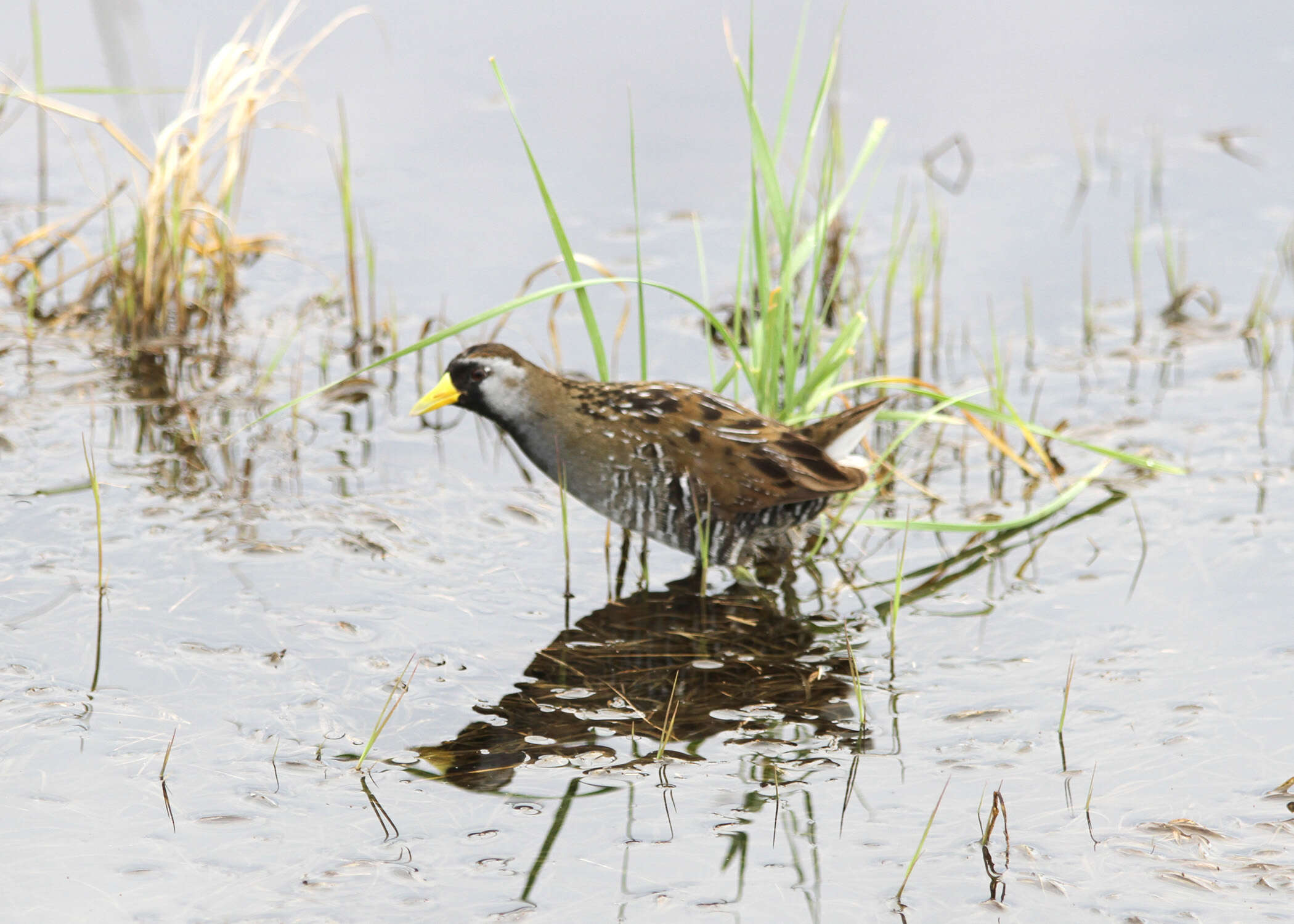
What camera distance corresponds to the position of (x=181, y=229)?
18.7 feet

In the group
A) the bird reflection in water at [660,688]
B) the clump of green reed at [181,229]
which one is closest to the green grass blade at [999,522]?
the bird reflection in water at [660,688]

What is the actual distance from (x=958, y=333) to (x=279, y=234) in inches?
123

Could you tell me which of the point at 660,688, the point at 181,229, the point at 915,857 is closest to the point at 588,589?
the point at 660,688

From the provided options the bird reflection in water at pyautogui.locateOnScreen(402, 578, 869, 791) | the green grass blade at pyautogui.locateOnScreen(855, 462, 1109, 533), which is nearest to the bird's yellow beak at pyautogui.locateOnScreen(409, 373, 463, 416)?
the bird reflection in water at pyautogui.locateOnScreen(402, 578, 869, 791)

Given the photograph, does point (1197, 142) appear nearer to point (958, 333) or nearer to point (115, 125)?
point (958, 333)

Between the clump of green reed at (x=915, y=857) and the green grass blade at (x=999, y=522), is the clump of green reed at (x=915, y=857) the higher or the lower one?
the lower one

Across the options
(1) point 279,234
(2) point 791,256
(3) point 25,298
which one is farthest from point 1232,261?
(3) point 25,298

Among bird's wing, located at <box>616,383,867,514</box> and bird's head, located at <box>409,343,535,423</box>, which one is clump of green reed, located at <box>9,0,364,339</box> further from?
bird's wing, located at <box>616,383,867,514</box>

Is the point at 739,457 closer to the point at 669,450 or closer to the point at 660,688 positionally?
the point at 669,450

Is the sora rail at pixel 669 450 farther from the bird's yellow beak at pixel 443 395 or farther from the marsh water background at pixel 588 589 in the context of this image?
the marsh water background at pixel 588 589

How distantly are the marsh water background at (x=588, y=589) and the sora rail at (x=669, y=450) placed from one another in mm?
274

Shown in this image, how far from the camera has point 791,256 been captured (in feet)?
15.3

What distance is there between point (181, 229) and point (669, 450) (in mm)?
2583

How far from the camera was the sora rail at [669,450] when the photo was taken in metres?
4.34
